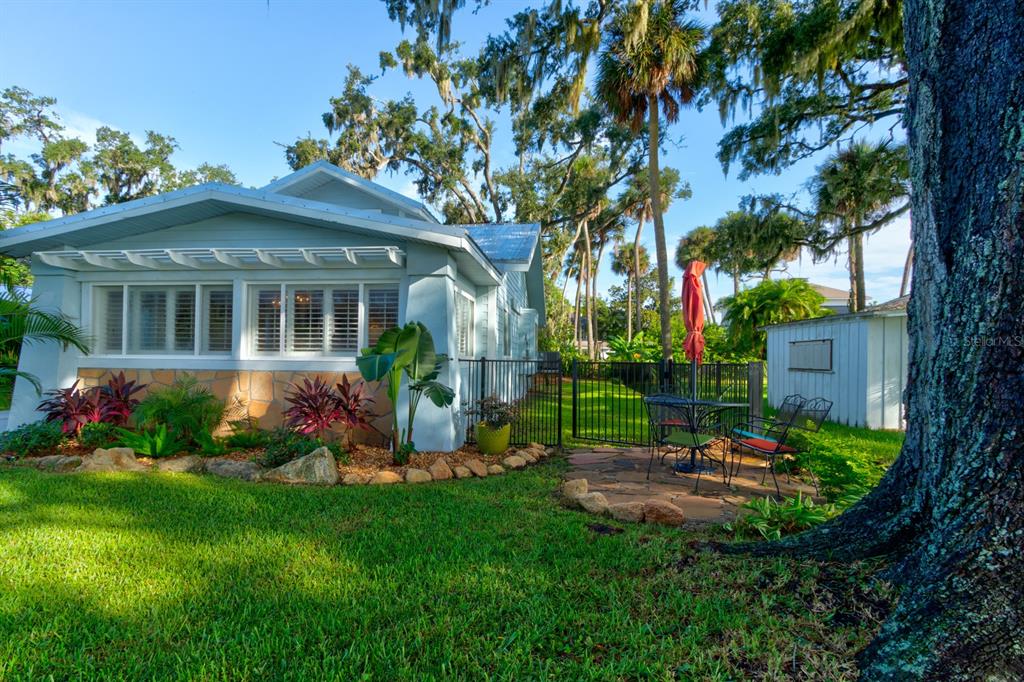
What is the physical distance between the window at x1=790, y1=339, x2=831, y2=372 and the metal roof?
7491mm

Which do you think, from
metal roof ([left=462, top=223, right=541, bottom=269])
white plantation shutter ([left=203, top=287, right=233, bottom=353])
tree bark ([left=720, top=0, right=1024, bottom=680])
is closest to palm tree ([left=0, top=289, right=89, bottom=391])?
white plantation shutter ([left=203, top=287, right=233, bottom=353])

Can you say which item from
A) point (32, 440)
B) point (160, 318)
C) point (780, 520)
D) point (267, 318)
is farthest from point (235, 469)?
point (780, 520)

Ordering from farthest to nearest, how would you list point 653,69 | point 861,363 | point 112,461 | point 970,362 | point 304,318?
1. point 653,69
2. point 861,363
3. point 304,318
4. point 112,461
5. point 970,362

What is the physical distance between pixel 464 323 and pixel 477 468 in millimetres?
3898

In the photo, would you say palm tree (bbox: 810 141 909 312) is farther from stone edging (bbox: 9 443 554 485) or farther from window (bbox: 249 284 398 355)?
window (bbox: 249 284 398 355)

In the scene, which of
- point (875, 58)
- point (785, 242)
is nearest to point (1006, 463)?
point (875, 58)

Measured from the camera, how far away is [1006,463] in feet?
7.43

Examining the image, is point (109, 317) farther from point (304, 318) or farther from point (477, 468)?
point (477, 468)

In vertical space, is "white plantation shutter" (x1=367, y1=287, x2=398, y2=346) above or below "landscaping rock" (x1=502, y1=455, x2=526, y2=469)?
above

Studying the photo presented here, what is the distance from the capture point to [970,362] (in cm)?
238

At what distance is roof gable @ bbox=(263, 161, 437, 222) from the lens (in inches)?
433

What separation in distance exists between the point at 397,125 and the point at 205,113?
1175 cm

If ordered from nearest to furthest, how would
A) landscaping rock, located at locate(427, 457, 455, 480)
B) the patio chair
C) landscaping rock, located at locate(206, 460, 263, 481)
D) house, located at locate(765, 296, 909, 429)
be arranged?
the patio chair < landscaping rock, located at locate(206, 460, 263, 481) < landscaping rock, located at locate(427, 457, 455, 480) < house, located at locate(765, 296, 909, 429)

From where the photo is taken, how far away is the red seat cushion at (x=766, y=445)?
5.84 metres
